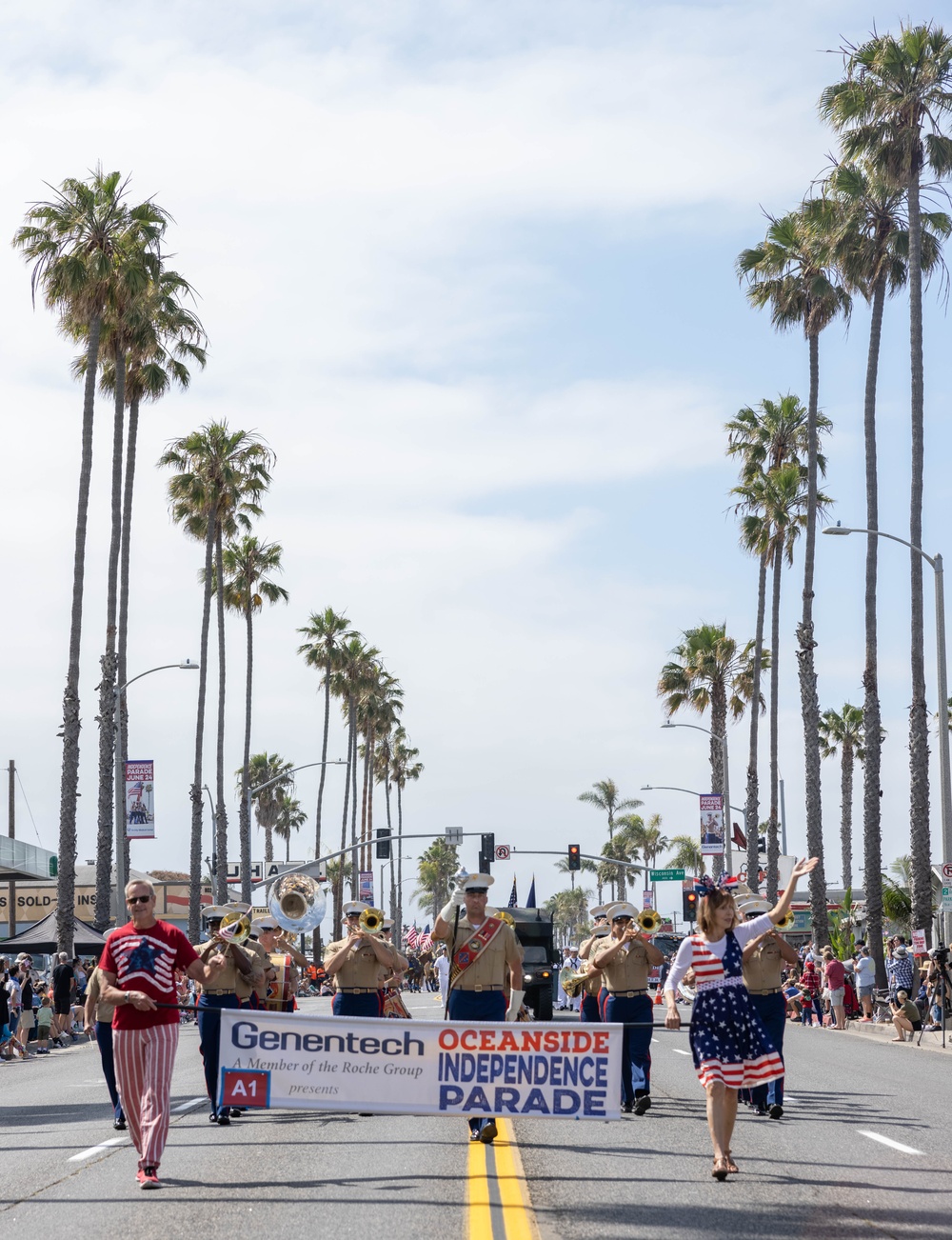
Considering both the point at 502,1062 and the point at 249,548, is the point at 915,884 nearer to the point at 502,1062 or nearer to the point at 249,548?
the point at 502,1062

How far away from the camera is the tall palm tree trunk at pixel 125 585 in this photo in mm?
42812

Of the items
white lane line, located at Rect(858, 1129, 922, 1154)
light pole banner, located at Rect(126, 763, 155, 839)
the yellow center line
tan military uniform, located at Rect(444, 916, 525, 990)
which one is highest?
light pole banner, located at Rect(126, 763, 155, 839)

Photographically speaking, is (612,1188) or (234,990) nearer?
(612,1188)

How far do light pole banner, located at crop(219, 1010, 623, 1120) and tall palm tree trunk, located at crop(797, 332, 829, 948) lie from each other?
32.4 m

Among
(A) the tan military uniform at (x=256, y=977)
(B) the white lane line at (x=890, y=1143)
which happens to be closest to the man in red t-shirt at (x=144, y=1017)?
(A) the tan military uniform at (x=256, y=977)

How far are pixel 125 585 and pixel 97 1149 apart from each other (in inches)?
1282

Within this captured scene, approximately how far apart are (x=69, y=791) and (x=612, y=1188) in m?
28.7

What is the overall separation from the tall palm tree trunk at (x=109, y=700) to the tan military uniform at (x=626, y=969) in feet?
90.4

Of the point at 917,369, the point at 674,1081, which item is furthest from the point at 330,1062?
the point at 917,369

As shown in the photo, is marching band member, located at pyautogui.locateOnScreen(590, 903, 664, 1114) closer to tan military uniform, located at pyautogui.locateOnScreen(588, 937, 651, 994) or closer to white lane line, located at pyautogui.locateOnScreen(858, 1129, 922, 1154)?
tan military uniform, located at pyautogui.locateOnScreen(588, 937, 651, 994)

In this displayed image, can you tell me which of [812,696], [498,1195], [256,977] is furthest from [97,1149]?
[812,696]

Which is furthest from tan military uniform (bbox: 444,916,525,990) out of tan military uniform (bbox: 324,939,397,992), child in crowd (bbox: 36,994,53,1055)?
child in crowd (bbox: 36,994,53,1055)

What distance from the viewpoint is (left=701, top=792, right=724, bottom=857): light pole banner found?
56375 mm

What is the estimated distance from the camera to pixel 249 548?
6425cm
